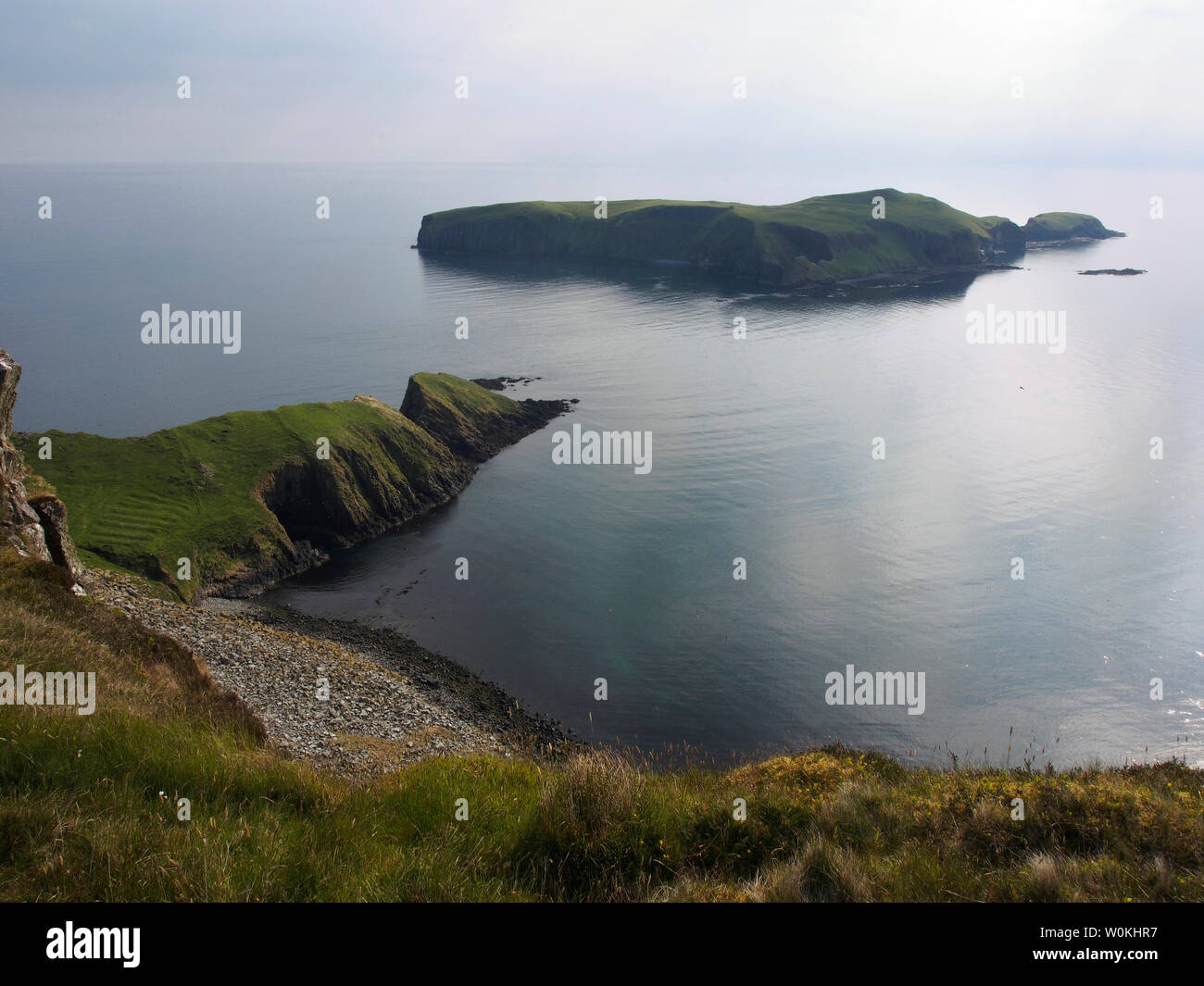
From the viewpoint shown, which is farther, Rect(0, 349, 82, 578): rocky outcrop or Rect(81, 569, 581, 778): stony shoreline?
Rect(81, 569, 581, 778): stony shoreline

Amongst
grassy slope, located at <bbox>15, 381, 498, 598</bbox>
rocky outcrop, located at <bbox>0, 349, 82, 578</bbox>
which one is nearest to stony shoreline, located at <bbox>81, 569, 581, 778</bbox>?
rocky outcrop, located at <bbox>0, 349, 82, 578</bbox>

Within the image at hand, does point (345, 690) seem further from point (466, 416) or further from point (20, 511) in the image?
point (466, 416)

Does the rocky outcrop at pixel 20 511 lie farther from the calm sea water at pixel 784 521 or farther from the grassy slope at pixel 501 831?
the calm sea water at pixel 784 521

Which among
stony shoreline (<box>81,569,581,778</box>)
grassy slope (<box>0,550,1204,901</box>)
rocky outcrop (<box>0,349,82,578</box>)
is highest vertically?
rocky outcrop (<box>0,349,82,578</box>)

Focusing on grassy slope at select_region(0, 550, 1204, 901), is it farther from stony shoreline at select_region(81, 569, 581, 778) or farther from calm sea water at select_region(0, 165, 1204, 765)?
calm sea water at select_region(0, 165, 1204, 765)

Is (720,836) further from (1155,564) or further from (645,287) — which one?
(645,287)

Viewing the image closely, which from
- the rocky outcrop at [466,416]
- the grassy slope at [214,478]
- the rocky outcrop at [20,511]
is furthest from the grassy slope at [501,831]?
the rocky outcrop at [466,416]

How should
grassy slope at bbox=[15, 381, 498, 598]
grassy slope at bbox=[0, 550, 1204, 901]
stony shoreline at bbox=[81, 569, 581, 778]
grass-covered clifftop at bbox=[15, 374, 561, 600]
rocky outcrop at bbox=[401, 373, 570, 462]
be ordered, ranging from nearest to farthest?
grassy slope at bbox=[0, 550, 1204, 901] → stony shoreline at bbox=[81, 569, 581, 778] → grassy slope at bbox=[15, 381, 498, 598] → grass-covered clifftop at bbox=[15, 374, 561, 600] → rocky outcrop at bbox=[401, 373, 570, 462]

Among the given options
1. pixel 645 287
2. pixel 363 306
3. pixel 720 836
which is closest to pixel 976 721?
pixel 720 836
